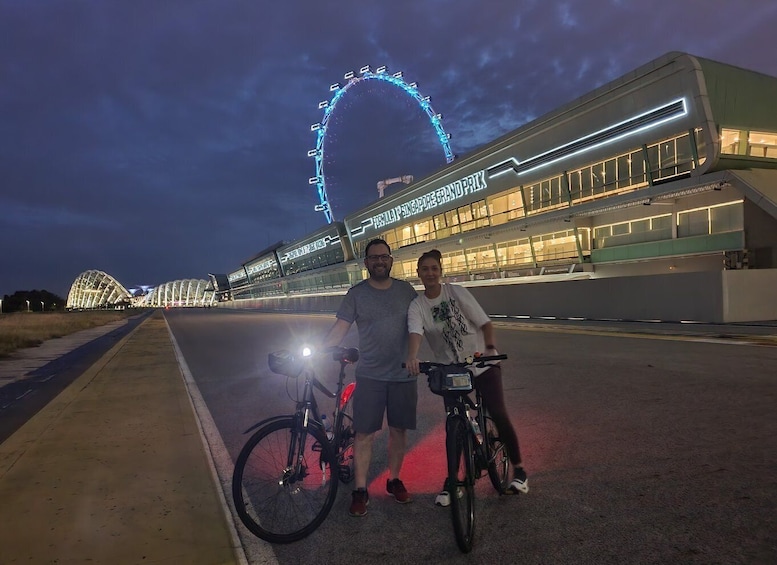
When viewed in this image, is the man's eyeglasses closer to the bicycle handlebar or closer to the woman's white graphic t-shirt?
the woman's white graphic t-shirt

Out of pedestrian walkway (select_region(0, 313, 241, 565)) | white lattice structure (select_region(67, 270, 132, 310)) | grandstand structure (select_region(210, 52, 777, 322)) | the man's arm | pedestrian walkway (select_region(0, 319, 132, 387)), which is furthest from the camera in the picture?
white lattice structure (select_region(67, 270, 132, 310))

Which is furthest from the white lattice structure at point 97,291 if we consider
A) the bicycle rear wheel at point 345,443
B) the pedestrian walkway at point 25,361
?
the bicycle rear wheel at point 345,443

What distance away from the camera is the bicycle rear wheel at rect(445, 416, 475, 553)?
10.8 ft

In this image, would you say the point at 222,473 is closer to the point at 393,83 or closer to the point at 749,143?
the point at 749,143

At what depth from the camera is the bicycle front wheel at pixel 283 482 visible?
139 inches

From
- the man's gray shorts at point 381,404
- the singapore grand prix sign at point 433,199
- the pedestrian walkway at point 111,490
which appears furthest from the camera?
the singapore grand prix sign at point 433,199

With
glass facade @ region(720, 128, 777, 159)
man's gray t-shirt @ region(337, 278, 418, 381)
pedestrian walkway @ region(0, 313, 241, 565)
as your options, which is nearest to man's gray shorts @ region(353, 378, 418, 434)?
man's gray t-shirt @ region(337, 278, 418, 381)

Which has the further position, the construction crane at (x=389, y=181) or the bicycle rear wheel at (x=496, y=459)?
the construction crane at (x=389, y=181)

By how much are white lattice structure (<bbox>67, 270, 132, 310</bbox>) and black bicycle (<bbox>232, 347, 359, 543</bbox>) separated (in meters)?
176

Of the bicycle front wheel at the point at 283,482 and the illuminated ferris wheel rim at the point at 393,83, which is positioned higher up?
the illuminated ferris wheel rim at the point at 393,83

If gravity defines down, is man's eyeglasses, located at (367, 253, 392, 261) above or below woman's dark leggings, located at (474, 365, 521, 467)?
above

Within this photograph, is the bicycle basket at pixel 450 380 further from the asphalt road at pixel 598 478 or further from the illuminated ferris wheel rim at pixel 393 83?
the illuminated ferris wheel rim at pixel 393 83

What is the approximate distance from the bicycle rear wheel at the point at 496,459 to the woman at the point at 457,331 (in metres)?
0.07

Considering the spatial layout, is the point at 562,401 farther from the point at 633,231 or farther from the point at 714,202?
the point at 633,231
